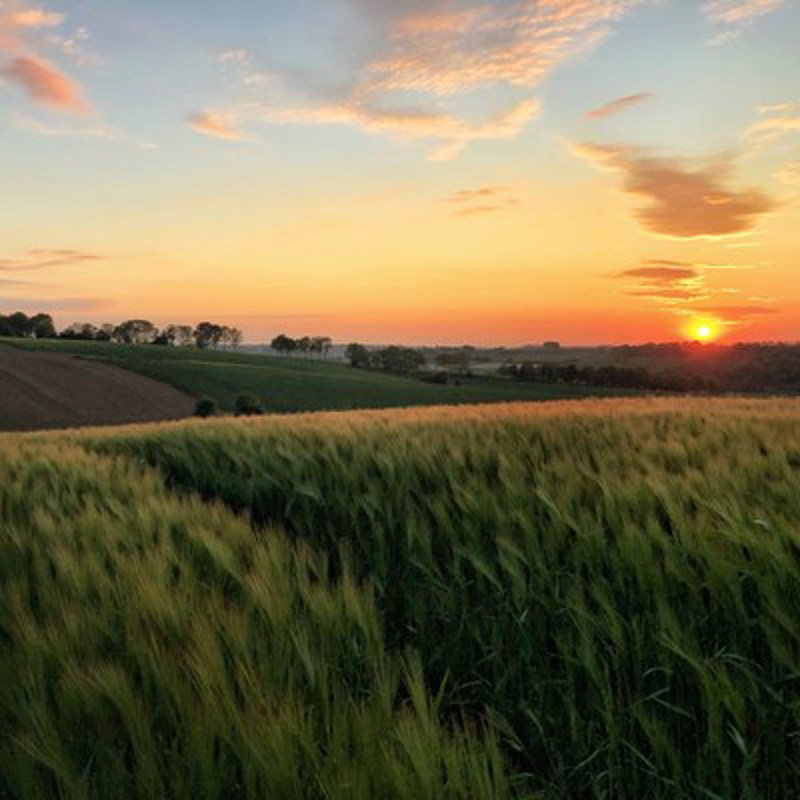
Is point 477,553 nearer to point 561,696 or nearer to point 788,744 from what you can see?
point 561,696

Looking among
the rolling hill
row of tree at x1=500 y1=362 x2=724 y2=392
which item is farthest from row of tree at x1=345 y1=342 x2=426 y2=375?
the rolling hill

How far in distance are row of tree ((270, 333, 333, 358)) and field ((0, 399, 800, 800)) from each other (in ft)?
499

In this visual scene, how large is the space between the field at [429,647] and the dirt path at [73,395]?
44.7 meters

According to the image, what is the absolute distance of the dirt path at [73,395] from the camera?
4647 cm

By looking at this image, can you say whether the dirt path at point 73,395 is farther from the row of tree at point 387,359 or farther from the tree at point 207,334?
the tree at point 207,334

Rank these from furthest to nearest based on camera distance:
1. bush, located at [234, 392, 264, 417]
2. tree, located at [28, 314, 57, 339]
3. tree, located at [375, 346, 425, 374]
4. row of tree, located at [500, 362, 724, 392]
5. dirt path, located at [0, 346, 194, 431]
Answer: tree, located at [28, 314, 57, 339] < tree, located at [375, 346, 425, 374] < row of tree, located at [500, 362, 724, 392] < bush, located at [234, 392, 264, 417] < dirt path, located at [0, 346, 194, 431]

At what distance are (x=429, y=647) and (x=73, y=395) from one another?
178 feet

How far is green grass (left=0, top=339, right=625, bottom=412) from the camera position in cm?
6041

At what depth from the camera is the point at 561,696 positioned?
2.15m

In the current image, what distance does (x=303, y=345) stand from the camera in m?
160

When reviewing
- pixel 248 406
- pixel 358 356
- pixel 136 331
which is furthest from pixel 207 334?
pixel 248 406

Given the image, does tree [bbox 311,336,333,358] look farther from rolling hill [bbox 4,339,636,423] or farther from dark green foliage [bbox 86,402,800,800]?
dark green foliage [bbox 86,402,800,800]

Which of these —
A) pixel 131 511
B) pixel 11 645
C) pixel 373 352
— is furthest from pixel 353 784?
pixel 373 352

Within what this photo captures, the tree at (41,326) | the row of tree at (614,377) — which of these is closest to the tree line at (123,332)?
the tree at (41,326)
